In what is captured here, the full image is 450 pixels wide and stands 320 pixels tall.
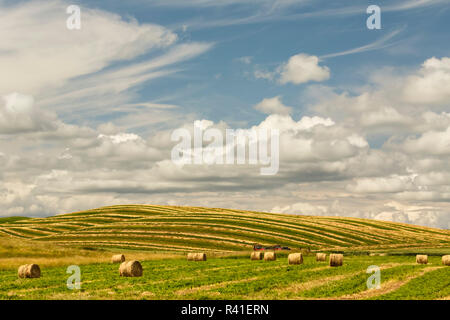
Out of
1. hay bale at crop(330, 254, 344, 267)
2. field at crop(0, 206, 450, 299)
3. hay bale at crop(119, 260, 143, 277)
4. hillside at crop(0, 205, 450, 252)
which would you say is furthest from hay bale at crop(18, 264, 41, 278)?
hillside at crop(0, 205, 450, 252)

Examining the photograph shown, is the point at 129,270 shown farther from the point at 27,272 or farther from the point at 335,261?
the point at 335,261

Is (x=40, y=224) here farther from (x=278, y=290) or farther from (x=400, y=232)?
(x=278, y=290)

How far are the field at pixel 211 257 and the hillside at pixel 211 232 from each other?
20 centimetres

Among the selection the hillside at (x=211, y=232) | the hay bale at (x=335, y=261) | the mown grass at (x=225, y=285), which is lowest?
the hillside at (x=211, y=232)

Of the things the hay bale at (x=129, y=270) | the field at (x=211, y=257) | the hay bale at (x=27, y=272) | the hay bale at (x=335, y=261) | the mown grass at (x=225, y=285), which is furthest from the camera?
the hay bale at (x=335, y=261)

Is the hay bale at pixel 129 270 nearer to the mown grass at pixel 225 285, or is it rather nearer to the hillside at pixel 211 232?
the mown grass at pixel 225 285

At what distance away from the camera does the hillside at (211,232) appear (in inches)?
3258

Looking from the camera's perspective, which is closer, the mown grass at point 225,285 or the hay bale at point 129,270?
the mown grass at point 225,285

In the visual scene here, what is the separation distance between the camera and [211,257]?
59750 millimetres

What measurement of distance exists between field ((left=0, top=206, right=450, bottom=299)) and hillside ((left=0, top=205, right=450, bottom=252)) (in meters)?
0.20

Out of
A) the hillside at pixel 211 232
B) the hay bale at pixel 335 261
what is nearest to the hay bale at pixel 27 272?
the hay bale at pixel 335 261
